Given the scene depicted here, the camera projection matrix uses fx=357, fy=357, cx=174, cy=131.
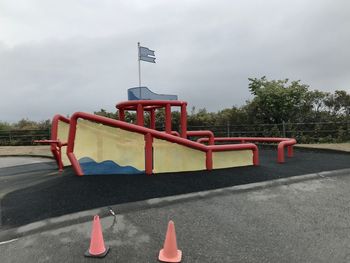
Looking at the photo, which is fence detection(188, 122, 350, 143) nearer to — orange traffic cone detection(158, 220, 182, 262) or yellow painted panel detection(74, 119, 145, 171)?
yellow painted panel detection(74, 119, 145, 171)

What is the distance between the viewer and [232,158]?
935 centimetres

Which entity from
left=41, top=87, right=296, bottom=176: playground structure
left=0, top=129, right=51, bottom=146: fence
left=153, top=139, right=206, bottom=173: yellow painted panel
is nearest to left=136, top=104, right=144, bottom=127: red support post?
left=41, top=87, right=296, bottom=176: playground structure

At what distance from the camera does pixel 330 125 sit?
21297 mm

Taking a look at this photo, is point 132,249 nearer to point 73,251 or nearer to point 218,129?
point 73,251

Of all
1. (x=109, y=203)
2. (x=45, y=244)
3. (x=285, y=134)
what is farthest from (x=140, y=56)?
(x=285, y=134)

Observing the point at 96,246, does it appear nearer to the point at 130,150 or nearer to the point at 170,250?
the point at 170,250

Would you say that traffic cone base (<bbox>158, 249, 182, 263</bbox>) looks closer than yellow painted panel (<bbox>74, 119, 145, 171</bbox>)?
Yes

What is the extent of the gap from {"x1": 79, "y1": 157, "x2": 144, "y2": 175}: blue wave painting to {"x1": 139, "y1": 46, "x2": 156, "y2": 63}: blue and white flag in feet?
15.8

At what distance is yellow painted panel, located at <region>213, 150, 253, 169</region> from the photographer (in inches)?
356

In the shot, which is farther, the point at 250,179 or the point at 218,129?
the point at 218,129

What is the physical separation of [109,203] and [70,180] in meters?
2.22

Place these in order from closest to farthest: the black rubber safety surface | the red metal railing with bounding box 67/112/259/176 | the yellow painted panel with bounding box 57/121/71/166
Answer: the black rubber safety surface → the red metal railing with bounding box 67/112/259/176 → the yellow painted panel with bounding box 57/121/71/166

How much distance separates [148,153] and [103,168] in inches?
47.0

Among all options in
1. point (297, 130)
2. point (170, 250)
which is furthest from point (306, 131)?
point (170, 250)
